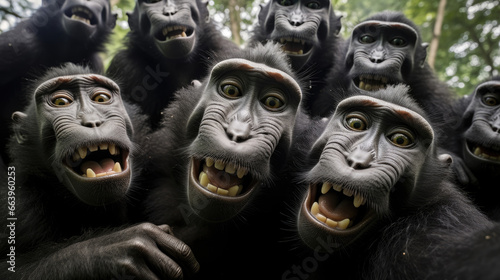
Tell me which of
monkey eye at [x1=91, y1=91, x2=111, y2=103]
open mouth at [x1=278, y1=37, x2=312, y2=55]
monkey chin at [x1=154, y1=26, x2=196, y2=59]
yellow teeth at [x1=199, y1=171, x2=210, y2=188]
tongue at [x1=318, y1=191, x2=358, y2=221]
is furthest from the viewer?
monkey chin at [x1=154, y1=26, x2=196, y2=59]

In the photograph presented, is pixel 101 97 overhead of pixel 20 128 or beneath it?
overhead

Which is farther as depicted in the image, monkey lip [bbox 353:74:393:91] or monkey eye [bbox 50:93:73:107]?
monkey lip [bbox 353:74:393:91]

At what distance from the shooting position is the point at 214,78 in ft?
13.5

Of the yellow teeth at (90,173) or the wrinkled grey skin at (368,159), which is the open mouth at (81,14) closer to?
the yellow teeth at (90,173)

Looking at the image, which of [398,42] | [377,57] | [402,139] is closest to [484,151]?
[377,57]

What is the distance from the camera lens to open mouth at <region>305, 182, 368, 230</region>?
130 inches

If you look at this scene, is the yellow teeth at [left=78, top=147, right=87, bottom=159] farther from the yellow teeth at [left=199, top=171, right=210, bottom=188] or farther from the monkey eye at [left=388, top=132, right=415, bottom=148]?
the monkey eye at [left=388, top=132, right=415, bottom=148]

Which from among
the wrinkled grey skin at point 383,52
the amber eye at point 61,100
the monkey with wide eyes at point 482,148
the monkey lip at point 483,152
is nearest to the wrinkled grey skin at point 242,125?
the amber eye at point 61,100

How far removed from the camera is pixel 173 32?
671 cm

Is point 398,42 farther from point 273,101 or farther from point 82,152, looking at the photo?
point 82,152

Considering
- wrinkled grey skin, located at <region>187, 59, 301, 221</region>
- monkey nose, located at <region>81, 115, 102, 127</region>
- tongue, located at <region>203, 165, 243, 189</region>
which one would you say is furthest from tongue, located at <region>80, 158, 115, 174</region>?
tongue, located at <region>203, 165, 243, 189</region>

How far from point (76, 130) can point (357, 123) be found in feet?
8.41

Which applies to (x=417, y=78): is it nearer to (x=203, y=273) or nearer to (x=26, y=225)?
(x=203, y=273)

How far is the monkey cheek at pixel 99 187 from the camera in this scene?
394 cm
